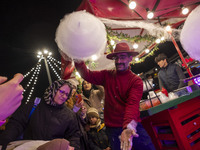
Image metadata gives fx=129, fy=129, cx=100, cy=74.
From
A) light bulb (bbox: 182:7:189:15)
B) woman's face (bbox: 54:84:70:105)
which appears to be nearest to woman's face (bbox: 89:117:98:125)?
woman's face (bbox: 54:84:70:105)

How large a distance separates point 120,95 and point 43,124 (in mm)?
1155

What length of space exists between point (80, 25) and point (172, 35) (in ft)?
16.6

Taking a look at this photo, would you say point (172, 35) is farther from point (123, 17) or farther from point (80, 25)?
point (80, 25)

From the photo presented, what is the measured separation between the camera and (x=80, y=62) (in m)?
1.89

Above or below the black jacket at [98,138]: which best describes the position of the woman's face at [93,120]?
above

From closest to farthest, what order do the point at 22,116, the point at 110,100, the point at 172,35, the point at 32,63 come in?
the point at 22,116
the point at 110,100
the point at 172,35
the point at 32,63

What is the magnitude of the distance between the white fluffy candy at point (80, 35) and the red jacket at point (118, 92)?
0.32 meters

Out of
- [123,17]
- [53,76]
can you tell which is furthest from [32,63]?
[123,17]

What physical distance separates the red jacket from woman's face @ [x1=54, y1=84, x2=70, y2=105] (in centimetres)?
39

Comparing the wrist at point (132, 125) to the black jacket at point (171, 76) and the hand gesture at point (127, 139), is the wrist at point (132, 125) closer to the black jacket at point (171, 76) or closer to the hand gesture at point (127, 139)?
the hand gesture at point (127, 139)

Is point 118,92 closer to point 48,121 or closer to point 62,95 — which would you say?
point 62,95

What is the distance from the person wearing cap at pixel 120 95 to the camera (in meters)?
1.72

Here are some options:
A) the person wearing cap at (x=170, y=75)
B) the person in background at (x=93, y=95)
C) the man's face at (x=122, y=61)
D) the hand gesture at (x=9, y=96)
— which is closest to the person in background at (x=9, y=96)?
the hand gesture at (x=9, y=96)

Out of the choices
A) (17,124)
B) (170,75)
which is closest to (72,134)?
(17,124)
